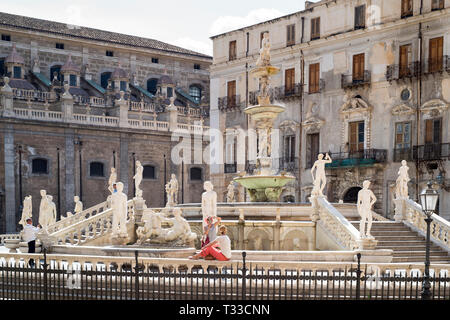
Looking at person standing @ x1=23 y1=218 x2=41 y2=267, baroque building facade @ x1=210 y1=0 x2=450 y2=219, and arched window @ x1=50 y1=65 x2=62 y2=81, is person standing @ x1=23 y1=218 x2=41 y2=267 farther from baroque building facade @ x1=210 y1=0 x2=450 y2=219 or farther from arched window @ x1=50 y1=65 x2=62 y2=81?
arched window @ x1=50 y1=65 x2=62 y2=81

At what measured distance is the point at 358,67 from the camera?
29969 millimetres

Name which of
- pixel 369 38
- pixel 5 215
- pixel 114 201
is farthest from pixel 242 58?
pixel 114 201

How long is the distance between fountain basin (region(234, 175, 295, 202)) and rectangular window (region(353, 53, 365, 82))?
1104 centimetres

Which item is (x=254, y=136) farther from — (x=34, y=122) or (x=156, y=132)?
(x=34, y=122)

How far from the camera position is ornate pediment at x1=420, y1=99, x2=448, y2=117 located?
26.4 meters

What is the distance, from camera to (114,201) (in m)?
17.0

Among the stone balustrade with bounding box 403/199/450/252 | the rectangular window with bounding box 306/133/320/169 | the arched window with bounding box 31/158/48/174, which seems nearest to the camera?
the stone balustrade with bounding box 403/199/450/252

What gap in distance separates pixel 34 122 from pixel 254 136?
13.6 metres

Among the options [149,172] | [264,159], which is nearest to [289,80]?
[264,159]

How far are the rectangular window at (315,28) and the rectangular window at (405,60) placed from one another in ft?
17.1

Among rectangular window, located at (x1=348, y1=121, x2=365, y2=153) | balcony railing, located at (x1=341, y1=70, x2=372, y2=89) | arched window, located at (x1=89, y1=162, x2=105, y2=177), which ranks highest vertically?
balcony railing, located at (x1=341, y1=70, x2=372, y2=89)

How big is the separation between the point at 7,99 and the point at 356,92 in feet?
67.5

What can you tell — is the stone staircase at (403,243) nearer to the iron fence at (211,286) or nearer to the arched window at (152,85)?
the iron fence at (211,286)

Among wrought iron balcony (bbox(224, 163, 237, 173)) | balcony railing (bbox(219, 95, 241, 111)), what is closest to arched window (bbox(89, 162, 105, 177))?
wrought iron balcony (bbox(224, 163, 237, 173))
